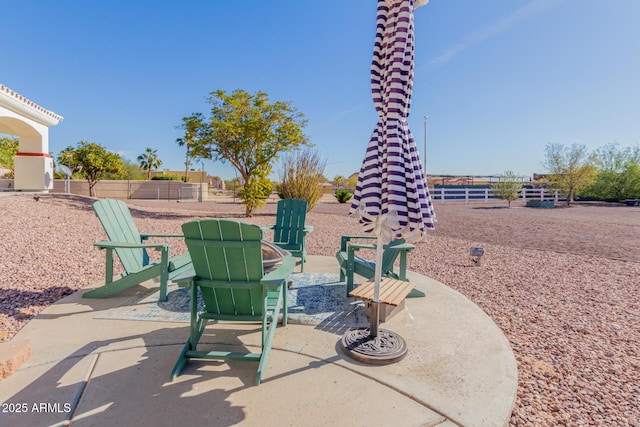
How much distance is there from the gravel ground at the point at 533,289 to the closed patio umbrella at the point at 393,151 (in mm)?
1256

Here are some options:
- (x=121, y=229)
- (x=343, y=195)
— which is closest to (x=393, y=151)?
(x=121, y=229)

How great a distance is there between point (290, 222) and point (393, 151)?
114 inches

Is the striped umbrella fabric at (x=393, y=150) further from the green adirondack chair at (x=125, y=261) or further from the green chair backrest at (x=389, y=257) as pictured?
the green adirondack chair at (x=125, y=261)

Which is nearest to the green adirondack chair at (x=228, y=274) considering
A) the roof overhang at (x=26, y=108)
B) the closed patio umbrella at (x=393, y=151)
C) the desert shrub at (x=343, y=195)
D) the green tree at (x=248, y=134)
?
the closed patio umbrella at (x=393, y=151)

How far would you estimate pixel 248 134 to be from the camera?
11898mm

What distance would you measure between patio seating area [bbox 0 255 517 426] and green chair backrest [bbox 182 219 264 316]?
52cm

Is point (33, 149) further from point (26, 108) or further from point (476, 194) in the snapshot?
point (476, 194)

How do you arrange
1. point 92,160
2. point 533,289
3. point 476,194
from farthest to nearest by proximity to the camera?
point 476,194 < point 92,160 < point 533,289

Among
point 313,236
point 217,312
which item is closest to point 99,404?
point 217,312

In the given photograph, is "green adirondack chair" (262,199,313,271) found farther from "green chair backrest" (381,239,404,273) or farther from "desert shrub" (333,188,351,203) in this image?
"desert shrub" (333,188,351,203)

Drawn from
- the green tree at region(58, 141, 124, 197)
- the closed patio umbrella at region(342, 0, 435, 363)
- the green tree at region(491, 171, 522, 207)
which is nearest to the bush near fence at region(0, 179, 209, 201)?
the green tree at region(58, 141, 124, 197)

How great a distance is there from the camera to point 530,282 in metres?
4.57

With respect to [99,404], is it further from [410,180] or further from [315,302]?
[410,180]

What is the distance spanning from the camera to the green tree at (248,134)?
12.0 meters
